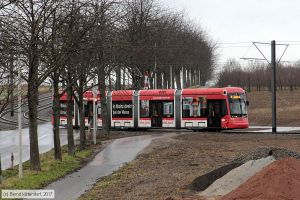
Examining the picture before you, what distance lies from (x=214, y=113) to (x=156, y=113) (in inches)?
171

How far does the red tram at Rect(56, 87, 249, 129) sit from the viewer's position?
126 feet

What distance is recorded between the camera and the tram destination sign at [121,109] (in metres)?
41.7

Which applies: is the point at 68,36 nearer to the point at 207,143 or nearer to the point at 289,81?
the point at 207,143

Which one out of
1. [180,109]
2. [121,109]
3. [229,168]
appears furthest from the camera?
[121,109]

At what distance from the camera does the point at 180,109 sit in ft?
131

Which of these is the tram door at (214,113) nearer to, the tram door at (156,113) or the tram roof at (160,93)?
the tram roof at (160,93)

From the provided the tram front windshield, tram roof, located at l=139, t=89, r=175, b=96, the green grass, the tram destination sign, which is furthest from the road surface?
the tram front windshield

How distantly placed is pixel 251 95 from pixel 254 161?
213 ft

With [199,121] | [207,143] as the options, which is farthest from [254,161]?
[199,121]

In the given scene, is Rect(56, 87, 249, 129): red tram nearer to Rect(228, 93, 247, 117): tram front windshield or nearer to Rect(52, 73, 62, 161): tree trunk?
Rect(228, 93, 247, 117): tram front windshield

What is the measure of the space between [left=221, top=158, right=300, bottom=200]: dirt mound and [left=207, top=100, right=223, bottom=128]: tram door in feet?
82.4

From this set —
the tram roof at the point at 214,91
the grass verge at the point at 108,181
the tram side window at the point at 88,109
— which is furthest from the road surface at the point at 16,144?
the tram roof at the point at 214,91

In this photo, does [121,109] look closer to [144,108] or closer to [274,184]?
[144,108]

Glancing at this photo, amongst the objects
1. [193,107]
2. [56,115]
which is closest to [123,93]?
[193,107]
